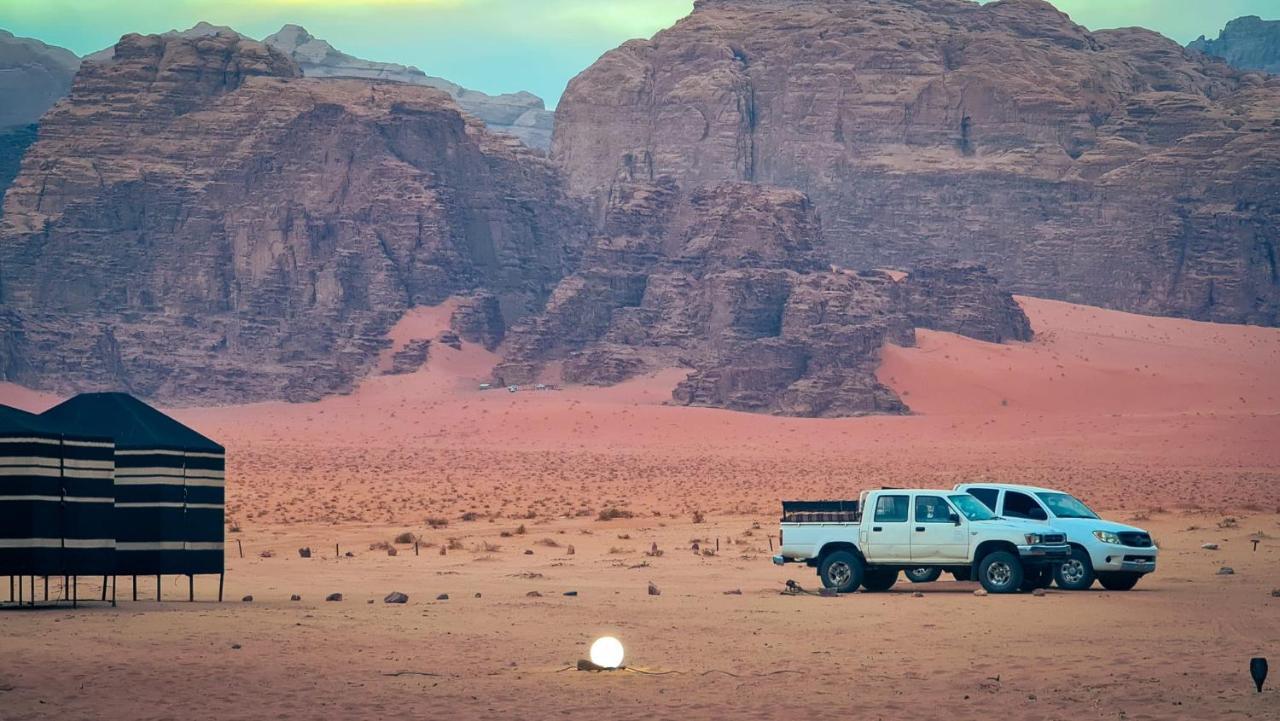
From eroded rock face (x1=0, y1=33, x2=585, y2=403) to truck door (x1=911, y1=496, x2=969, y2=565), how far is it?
66.6 metres

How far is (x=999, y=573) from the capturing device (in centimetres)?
2748

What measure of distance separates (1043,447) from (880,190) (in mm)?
47626

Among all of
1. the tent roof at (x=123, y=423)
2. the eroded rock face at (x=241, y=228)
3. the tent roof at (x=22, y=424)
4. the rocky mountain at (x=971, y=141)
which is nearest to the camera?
the tent roof at (x=22, y=424)

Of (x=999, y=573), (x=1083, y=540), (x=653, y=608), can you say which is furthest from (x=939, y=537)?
(x=653, y=608)

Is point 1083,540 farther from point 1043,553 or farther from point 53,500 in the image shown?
point 53,500

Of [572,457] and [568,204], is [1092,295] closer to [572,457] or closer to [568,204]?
[568,204]

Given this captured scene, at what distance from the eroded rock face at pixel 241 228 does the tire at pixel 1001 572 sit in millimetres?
66803

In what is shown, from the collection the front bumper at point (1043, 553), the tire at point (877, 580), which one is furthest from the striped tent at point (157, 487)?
the front bumper at point (1043, 553)

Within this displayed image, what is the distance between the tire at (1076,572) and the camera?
1097 inches

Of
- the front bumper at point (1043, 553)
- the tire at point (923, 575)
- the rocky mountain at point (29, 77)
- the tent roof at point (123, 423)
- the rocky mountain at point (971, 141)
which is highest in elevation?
the rocky mountain at point (29, 77)

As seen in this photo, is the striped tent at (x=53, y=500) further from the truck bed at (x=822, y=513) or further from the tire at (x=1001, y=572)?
the tire at (x=1001, y=572)

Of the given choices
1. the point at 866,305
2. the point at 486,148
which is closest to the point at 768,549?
the point at 866,305

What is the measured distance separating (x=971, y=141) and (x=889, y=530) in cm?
9854

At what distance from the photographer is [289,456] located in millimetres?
72312
